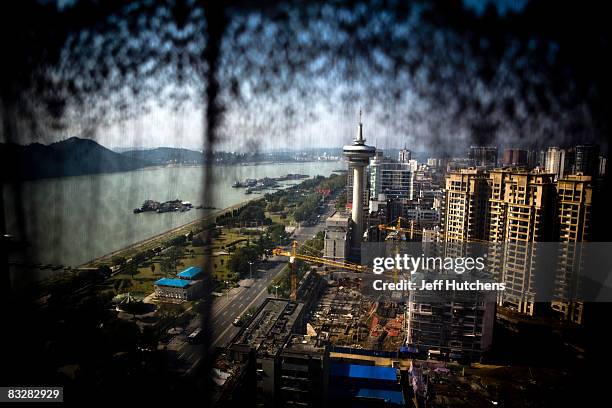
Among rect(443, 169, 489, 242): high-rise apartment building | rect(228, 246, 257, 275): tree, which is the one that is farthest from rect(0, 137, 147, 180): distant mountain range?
rect(228, 246, 257, 275): tree

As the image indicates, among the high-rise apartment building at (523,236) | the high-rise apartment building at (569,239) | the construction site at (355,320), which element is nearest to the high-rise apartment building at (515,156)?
the high-rise apartment building at (569,239)

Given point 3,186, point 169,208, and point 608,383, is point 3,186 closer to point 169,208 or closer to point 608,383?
point 169,208

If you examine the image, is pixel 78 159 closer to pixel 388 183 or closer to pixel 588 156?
pixel 588 156

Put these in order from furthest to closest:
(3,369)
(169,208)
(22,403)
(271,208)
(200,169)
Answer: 1. (271,208)
2. (169,208)
3. (200,169)
4. (3,369)
5. (22,403)

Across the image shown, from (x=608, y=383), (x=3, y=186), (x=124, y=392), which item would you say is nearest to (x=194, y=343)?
(x=124, y=392)

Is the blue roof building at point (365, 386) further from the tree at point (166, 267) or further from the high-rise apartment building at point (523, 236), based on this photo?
the tree at point (166, 267)

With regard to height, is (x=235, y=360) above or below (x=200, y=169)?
below

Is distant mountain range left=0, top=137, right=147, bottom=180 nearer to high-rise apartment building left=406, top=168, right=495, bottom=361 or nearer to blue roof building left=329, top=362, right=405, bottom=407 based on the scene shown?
blue roof building left=329, top=362, right=405, bottom=407
